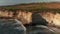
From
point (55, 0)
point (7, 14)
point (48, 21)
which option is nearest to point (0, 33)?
Answer: point (7, 14)

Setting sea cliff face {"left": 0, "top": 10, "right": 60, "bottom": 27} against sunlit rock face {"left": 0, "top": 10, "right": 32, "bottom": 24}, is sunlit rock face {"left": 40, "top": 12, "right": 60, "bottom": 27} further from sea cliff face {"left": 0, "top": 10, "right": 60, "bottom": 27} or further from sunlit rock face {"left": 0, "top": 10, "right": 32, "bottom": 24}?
sunlit rock face {"left": 0, "top": 10, "right": 32, "bottom": 24}

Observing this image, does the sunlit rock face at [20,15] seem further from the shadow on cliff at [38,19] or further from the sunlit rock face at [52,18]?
the sunlit rock face at [52,18]

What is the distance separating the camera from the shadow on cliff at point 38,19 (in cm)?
197

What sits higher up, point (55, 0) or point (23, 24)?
point (55, 0)

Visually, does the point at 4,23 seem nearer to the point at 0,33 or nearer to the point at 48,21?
the point at 0,33

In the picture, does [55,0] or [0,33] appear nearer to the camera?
[0,33]

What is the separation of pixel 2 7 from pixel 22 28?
1.16ft

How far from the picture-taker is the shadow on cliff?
1971mm

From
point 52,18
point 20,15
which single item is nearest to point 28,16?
point 20,15

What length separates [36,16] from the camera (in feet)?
6.54

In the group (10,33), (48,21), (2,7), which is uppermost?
(2,7)

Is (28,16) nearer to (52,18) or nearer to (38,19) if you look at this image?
(38,19)

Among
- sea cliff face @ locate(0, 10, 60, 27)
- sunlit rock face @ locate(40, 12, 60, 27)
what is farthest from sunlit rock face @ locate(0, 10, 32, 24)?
sunlit rock face @ locate(40, 12, 60, 27)

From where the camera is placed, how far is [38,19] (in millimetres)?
2006
